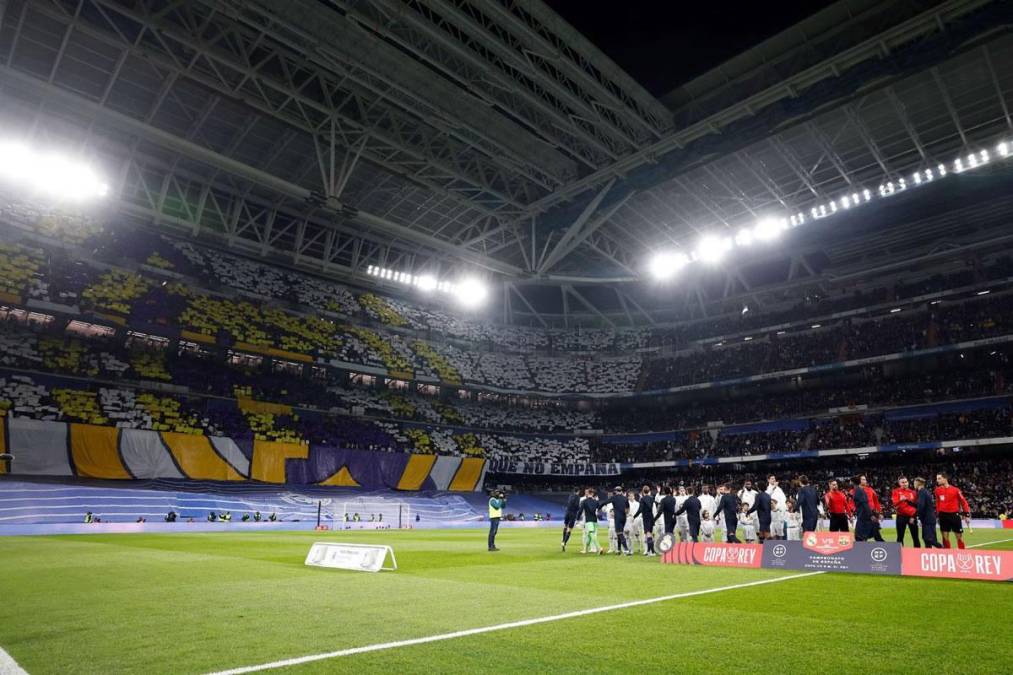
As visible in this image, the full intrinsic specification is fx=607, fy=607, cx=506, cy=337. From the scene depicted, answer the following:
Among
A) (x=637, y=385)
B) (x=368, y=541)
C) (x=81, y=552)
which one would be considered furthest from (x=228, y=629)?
(x=637, y=385)

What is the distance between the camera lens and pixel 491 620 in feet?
22.8

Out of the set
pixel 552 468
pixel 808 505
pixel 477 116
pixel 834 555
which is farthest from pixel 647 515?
pixel 552 468

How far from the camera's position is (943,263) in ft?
161

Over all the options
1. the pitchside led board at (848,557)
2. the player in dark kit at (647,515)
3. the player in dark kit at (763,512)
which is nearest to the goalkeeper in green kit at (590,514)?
the player in dark kit at (647,515)

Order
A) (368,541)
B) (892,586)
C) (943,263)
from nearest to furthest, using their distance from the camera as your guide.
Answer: (892,586) < (368,541) < (943,263)

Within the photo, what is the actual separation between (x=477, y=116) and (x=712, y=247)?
73.9 ft

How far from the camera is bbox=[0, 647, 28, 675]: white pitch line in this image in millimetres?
4789

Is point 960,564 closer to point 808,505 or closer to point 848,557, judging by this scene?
point 848,557

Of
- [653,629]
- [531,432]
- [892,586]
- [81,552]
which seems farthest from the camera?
[531,432]

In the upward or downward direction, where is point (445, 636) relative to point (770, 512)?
downward

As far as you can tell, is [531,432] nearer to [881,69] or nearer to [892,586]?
[881,69]

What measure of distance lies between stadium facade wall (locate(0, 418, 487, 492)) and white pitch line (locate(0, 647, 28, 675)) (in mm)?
32752

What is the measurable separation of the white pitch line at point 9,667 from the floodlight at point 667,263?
47112 millimetres

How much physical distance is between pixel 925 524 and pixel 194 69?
1319 inches
